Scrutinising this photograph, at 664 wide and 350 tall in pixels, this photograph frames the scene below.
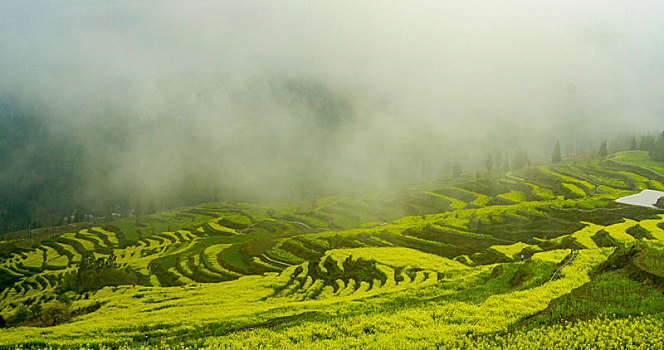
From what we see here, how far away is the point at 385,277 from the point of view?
210 feet

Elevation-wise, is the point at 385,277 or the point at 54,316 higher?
the point at 54,316

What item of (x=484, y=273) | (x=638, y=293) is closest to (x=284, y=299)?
(x=484, y=273)

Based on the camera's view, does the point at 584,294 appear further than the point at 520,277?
No

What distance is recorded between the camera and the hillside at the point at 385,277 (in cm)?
2245

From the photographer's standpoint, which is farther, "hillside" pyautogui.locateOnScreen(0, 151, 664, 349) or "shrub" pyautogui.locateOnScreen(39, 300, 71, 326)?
"shrub" pyautogui.locateOnScreen(39, 300, 71, 326)

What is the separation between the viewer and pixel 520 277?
37125mm

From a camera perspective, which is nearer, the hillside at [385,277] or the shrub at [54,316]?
the hillside at [385,277]

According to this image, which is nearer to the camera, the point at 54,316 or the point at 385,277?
the point at 54,316

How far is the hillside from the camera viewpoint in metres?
22.5

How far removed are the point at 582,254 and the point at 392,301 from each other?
23.8 metres

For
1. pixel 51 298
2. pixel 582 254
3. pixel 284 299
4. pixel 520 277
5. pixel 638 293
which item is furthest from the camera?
pixel 51 298

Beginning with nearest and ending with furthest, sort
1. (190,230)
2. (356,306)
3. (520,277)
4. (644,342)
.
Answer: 1. (644,342)
2. (356,306)
3. (520,277)
4. (190,230)

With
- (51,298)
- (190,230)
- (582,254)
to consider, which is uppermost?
(582,254)

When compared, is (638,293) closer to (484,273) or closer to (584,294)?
(584,294)
